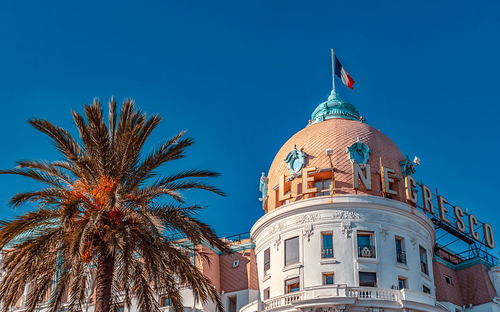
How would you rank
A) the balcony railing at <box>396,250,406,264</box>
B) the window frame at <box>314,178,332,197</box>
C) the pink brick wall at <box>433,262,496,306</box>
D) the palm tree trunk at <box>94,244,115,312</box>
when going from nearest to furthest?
the palm tree trunk at <box>94,244,115,312</box>, the balcony railing at <box>396,250,406,264</box>, the window frame at <box>314,178,332,197</box>, the pink brick wall at <box>433,262,496,306</box>

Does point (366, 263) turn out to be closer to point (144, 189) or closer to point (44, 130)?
point (144, 189)

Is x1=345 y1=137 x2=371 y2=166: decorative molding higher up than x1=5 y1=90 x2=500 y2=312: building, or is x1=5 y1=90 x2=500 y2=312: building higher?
x1=345 y1=137 x2=371 y2=166: decorative molding

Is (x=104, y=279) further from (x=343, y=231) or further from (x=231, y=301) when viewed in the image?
(x=231, y=301)

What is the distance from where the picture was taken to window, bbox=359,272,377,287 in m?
40.8

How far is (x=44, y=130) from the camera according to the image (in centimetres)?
2542

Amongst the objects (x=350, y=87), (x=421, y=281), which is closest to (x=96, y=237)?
(x=421, y=281)

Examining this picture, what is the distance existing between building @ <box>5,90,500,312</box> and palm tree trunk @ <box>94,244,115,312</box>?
16740 millimetres

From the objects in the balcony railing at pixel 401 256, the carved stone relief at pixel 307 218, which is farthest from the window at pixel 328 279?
the balcony railing at pixel 401 256

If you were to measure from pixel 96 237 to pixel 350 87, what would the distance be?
32.6m

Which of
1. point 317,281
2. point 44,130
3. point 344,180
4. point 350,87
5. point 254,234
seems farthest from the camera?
point 350,87

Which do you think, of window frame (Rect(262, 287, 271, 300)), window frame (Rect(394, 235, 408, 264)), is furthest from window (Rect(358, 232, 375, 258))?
window frame (Rect(262, 287, 271, 300))

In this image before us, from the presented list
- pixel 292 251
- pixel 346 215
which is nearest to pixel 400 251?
pixel 346 215

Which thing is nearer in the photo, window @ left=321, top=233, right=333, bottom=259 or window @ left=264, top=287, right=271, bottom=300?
window @ left=321, top=233, right=333, bottom=259

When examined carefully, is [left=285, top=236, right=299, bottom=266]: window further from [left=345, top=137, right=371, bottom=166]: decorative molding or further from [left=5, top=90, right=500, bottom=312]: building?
[left=345, top=137, right=371, bottom=166]: decorative molding
